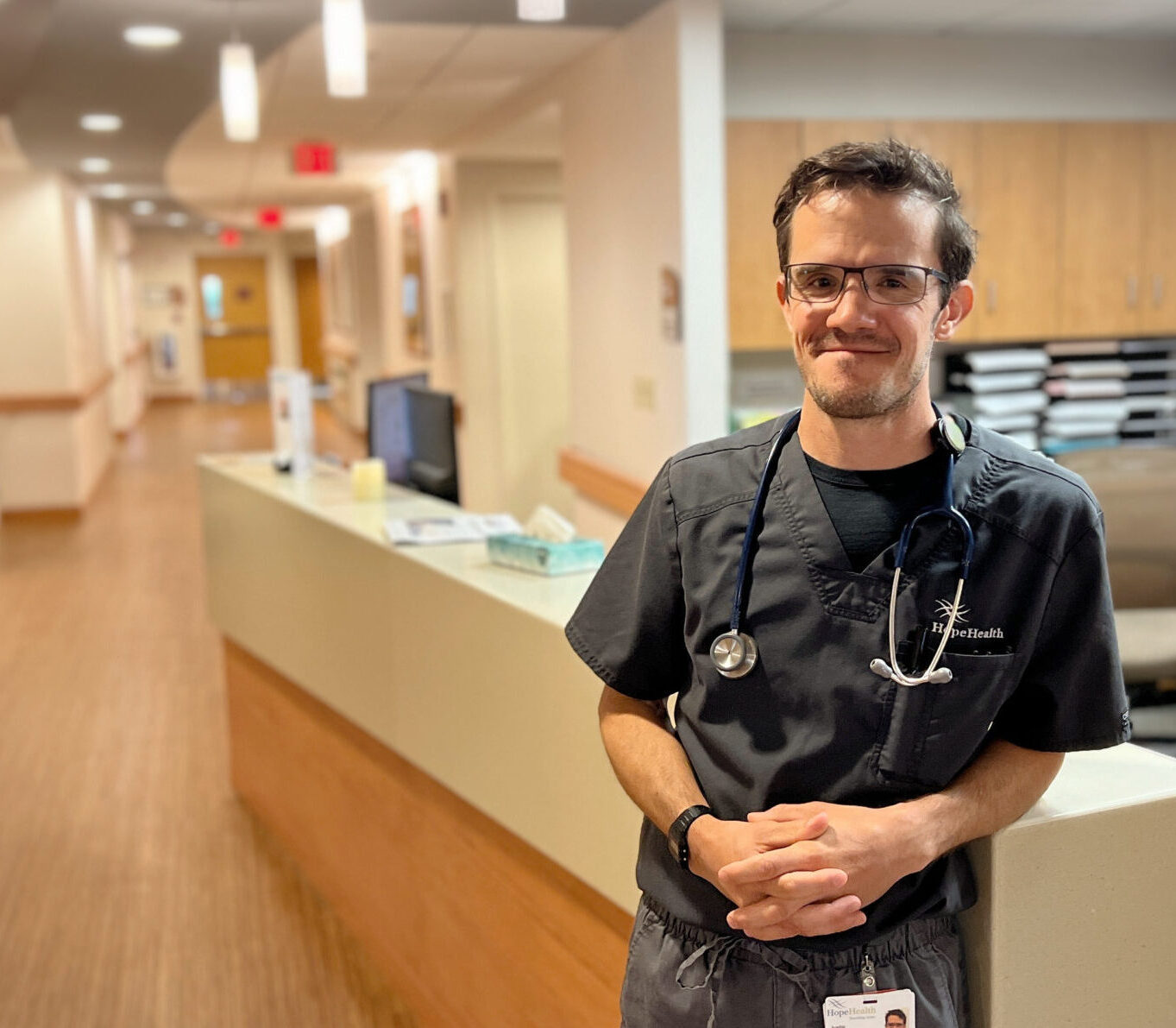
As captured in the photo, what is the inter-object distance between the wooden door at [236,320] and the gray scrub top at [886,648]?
22.6m

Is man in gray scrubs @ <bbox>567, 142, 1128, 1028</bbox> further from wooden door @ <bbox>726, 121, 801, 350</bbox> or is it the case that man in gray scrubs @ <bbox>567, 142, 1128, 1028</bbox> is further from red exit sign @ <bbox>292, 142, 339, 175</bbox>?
red exit sign @ <bbox>292, 142, 339, 175</bbox>

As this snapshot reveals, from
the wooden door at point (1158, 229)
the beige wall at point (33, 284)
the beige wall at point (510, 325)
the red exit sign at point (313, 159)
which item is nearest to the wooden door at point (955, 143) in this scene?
the wooden door at point (1158, 229)

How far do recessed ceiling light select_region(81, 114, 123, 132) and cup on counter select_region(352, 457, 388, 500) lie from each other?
4.38 metres

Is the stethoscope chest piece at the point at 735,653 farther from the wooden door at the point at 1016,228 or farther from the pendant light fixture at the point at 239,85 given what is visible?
the wooden door at the point at 1016,228

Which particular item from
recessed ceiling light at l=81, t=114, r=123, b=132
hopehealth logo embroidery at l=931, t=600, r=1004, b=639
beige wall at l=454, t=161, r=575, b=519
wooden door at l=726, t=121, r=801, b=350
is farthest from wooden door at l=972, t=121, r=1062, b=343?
recessed ceiling light at l=81, t=114, r=123, b=132

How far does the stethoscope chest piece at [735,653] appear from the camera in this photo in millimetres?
1411

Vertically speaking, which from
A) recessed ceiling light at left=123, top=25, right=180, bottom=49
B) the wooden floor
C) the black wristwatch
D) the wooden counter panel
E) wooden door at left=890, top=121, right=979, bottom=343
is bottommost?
the wooden floor

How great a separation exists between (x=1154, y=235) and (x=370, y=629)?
4074mm

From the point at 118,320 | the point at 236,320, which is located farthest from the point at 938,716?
the point at 236,320

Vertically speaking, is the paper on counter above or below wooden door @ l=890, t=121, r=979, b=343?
below

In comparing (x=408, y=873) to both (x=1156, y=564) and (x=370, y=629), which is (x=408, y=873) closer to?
(x=370, y=629)

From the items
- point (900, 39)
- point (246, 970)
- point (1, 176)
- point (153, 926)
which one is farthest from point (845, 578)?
point (1, 176)

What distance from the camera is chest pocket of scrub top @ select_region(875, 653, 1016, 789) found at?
136 cm

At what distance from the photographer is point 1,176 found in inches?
407
